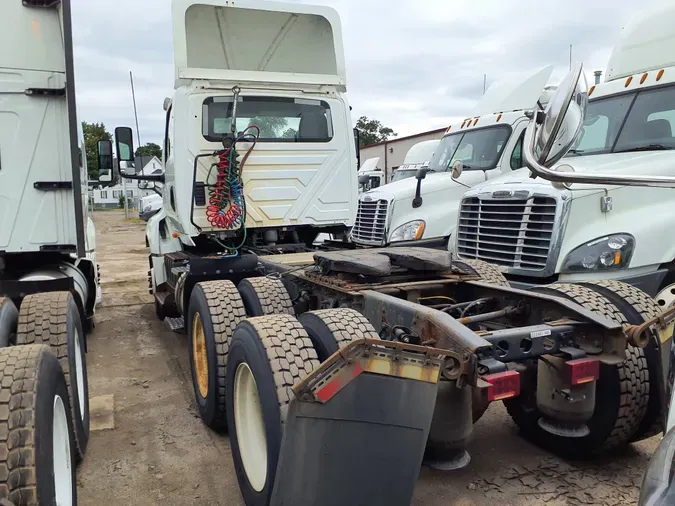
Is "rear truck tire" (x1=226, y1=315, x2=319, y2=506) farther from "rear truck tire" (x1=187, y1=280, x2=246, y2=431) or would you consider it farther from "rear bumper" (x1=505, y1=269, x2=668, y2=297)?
"rear bumper" (x1=505, y1=269, x2=668, y2=297)

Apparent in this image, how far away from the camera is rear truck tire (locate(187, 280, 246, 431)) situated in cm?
418

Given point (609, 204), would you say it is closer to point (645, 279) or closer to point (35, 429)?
point (645, 279)

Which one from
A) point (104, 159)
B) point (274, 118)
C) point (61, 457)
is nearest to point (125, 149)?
point (104, 159)

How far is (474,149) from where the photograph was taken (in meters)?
8.84

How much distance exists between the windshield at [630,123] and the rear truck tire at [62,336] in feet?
16.6

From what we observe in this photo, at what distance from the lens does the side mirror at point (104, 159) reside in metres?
6.46

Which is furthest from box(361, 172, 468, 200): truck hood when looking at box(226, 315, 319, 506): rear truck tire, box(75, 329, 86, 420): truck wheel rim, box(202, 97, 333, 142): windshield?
box(226, 315, 319, 506): rear truck tire

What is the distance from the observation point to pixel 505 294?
12.4 ft

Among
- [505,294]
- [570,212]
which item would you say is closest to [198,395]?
[505,294]

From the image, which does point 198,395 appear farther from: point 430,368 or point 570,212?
point 570,212

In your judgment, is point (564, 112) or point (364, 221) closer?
point (564, 112)

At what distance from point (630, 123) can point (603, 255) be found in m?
1.74

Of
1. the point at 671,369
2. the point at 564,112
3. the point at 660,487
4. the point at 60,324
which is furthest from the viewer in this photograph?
the point at 60,324

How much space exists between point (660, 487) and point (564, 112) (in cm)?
98
